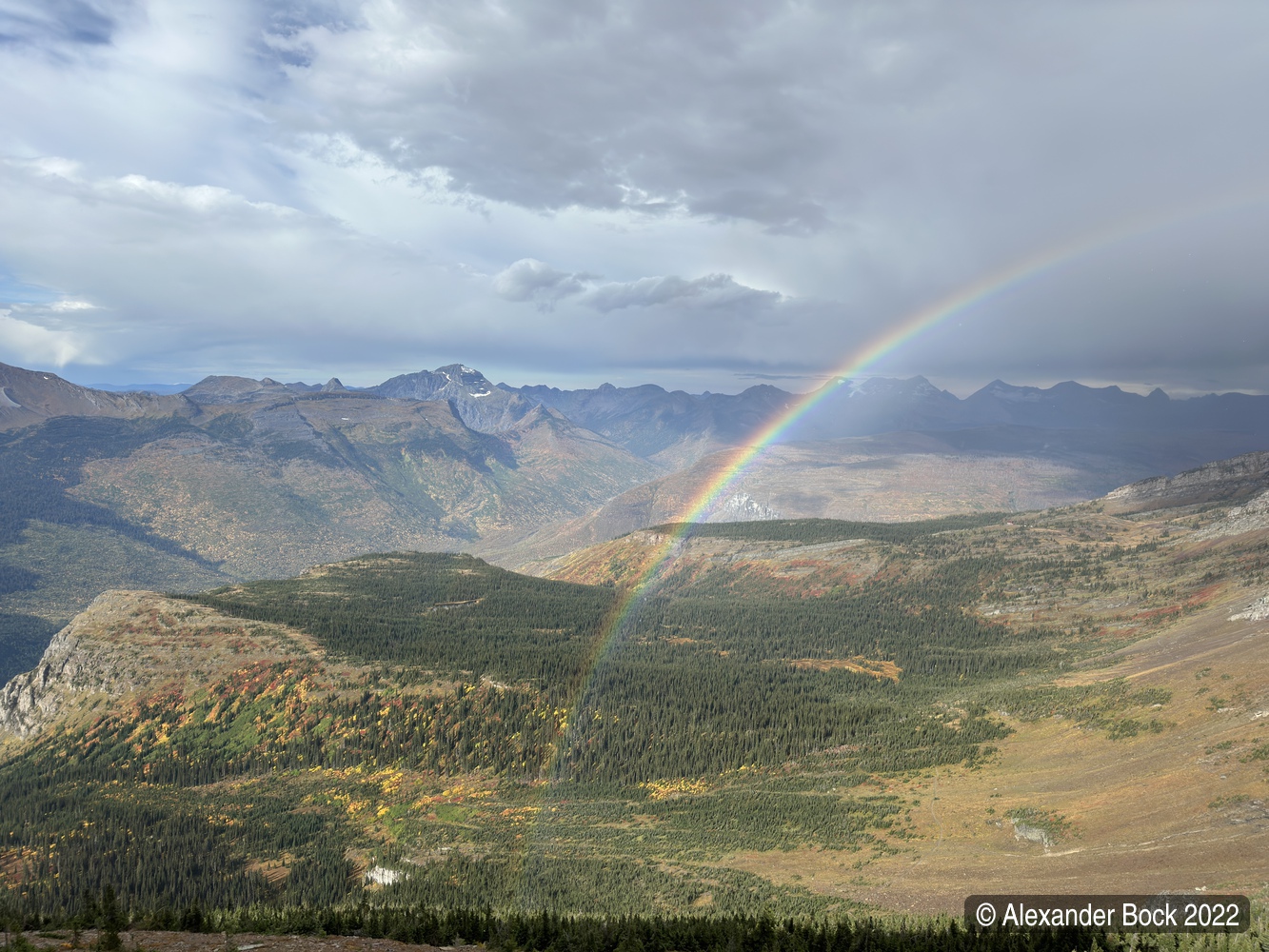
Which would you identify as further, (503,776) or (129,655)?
(129,655)

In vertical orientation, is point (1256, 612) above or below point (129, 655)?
above

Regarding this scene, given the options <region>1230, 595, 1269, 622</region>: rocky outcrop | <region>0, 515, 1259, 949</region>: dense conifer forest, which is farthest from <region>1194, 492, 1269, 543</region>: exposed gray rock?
<region>1230, 595, 1269, 622</region>: rocky outcrop

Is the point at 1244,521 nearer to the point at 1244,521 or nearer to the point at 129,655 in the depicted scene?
the point at 1244,521

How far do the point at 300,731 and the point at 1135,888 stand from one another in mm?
122495

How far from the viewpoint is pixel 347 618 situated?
6870 inches

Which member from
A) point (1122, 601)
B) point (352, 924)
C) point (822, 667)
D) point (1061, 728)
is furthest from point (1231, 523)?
point (352, 924)

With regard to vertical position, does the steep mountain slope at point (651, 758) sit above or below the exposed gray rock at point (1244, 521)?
below

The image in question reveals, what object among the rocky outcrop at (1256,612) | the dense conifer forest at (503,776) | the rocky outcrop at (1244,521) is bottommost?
the dense conifer forest at (503,776)

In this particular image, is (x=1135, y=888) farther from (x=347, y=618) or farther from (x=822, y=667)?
(x=347, y=618)

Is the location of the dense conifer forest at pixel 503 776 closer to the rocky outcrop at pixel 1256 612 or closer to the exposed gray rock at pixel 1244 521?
the rocky outcrop at pixel 1256 612

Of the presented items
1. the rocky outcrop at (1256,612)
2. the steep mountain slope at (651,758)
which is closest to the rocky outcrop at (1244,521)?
the steep mountain slope at (651,758)

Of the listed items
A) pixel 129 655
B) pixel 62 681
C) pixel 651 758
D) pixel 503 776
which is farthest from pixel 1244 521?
pixel 62 681

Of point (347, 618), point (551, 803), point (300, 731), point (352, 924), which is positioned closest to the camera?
point (352, 924)

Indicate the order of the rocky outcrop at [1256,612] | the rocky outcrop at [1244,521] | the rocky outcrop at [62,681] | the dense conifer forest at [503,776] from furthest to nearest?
the rocky outcrop at [1244,521] → the rocky outcrop at [62,681] → the rocky outcrop at [1256,612] → the dense conifer forest at [503,776]
